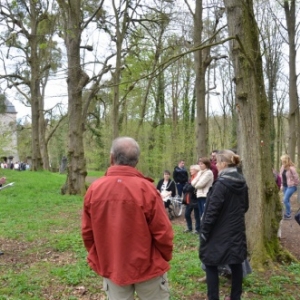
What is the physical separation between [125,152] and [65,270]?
326 centimetres

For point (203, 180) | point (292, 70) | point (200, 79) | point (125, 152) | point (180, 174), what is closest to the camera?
point (125, 152)

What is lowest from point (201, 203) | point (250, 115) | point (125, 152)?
point (201, 203)

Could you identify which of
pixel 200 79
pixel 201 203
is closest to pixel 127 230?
pixel 201 203

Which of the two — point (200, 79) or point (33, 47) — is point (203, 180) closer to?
point (200, 79)

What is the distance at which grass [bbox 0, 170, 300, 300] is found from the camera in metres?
4.57

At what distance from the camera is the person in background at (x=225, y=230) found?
150 inches

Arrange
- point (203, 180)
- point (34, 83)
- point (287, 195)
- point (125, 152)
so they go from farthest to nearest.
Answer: point (34, 83) → point (287, 195) → point (203, 180) → point (125, 152)

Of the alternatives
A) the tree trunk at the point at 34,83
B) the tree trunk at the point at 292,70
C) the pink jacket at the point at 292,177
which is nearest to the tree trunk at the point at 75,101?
the tree trunk at the point at 34,83

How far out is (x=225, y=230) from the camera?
3.86 m

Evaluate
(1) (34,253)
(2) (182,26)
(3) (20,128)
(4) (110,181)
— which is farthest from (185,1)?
(3) (20,128)

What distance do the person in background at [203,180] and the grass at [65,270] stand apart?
94 cm

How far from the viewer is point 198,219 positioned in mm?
8195

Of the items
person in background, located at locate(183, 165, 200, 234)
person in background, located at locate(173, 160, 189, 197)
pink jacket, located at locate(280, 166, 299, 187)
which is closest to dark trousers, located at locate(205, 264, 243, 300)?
person in background, located at locate(183, 165, 200, 234)

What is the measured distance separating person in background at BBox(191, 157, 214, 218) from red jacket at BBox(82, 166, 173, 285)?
16.2 ft
